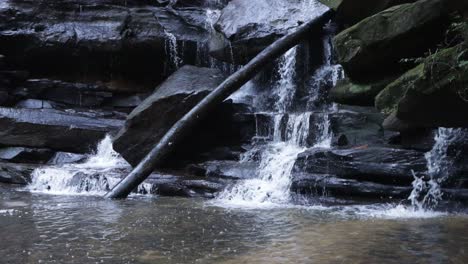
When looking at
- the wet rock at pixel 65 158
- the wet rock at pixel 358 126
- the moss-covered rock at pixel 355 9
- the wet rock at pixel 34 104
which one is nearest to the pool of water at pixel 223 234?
the wet rock at pixel 358 126

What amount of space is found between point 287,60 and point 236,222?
8.03 meters

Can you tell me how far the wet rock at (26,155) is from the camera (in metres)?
13.0

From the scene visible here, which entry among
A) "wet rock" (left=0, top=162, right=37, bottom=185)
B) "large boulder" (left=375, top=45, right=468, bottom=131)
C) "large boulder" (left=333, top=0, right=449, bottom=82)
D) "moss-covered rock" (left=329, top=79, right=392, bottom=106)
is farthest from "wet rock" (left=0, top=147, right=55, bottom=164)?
"large boulder" (left=375, top=45, right=468, bottom=131)

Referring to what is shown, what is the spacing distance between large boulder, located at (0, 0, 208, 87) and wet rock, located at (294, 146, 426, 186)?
323 inches

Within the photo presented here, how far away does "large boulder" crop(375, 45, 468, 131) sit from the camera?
18.3 ft

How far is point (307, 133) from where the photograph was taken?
36.2 feet

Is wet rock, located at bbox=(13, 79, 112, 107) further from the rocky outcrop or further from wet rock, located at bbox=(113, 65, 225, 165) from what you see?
wet rock, located at bbox=(113, 65, 225, 165)

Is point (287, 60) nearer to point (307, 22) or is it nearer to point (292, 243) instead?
point (307, 22)

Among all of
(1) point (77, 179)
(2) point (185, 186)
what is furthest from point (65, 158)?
(2) point (185, 186)

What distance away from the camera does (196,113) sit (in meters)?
10.5

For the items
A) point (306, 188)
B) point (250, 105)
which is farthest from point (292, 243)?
point (250, 105)

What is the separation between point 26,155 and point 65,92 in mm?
3255

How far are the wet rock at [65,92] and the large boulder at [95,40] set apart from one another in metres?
0.56

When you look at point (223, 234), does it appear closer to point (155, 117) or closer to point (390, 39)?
point (390, 39)
